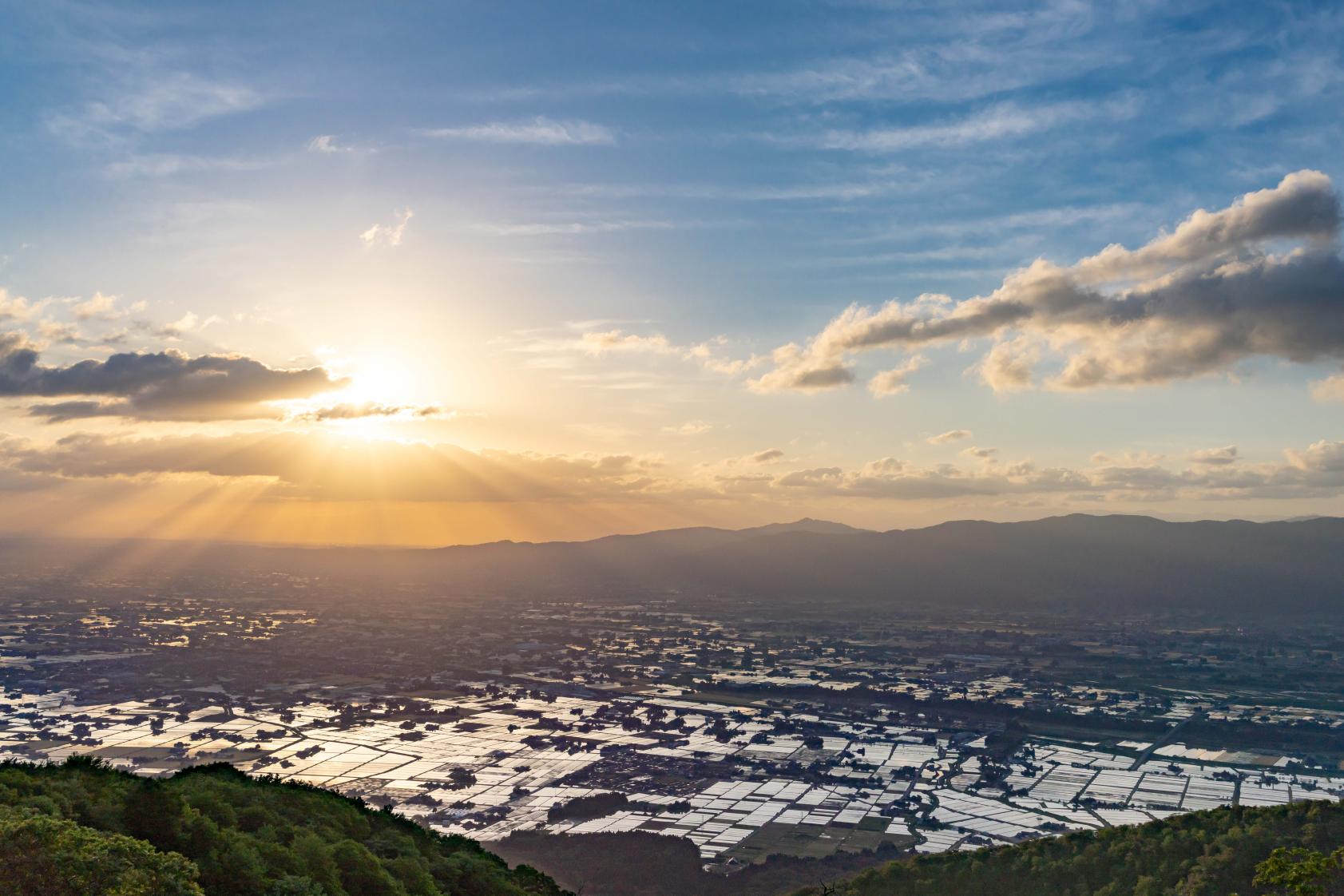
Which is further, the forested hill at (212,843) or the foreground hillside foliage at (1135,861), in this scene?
the foreground hillside foliage at (1135,861)

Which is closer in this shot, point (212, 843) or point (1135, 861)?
point (212, 843)

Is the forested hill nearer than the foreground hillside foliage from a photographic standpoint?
Yes

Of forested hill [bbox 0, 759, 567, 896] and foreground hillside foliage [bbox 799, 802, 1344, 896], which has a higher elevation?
forested hill [bbox 0, 759, 567, 896]

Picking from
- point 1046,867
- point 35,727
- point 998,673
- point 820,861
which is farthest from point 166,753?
point 998,673

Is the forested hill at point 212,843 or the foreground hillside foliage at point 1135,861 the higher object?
the forested hill at point 212,843

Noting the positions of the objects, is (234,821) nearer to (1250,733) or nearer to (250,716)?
(250,716)
